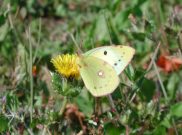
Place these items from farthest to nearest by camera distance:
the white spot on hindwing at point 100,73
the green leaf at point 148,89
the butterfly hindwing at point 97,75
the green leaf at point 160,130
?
the green leaf at point 148,89, the green leaf at point 160,130, the white spot on hindwing at point 100,73, the butterfly hindwing at point 97,75

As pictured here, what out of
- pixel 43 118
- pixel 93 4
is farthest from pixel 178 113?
pixel 93 4

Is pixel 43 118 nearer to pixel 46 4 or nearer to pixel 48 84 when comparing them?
pixel 48 84

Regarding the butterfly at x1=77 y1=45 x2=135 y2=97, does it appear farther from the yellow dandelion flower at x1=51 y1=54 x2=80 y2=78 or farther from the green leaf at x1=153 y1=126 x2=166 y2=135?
the green leaf at x1=153 y1=126 x2=166 y2=135

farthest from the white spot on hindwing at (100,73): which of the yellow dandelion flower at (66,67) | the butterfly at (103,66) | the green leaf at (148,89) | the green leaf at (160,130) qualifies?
the green leaf at (148,89)

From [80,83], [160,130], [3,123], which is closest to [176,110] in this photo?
[160,130]

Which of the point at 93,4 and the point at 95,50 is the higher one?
the point at 95,50

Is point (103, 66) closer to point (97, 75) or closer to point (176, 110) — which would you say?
point (97, 75)

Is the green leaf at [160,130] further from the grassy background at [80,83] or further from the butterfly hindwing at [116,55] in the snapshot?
the butterfly hindwing at [116,55]
